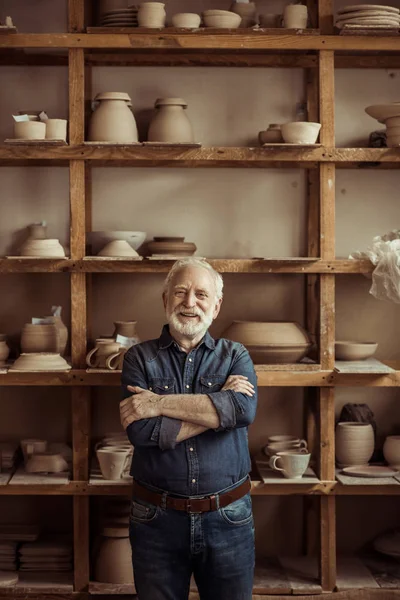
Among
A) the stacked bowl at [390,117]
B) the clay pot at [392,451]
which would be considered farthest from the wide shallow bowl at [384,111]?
the clay pot at [392,451]

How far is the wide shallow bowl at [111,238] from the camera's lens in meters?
3.85

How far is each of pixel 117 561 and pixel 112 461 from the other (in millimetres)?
482

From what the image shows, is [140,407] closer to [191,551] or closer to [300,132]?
[191,551]

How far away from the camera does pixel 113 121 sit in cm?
379

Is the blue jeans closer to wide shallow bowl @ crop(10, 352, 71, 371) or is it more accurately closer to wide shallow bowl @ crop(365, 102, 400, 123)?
wide shallow bowl @ crop(10, 352, 71, 371)

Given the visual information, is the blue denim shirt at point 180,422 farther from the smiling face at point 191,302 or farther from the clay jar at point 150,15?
the clay jar at point 150,15

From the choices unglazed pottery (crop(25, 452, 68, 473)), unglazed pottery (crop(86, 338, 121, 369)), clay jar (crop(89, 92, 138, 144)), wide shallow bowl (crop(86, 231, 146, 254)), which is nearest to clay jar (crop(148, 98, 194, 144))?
clay jar (crop(89, 92, 138, 144))

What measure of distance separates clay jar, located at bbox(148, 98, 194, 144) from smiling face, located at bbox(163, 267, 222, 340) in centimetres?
96

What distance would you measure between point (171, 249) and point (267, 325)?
21.5 inches

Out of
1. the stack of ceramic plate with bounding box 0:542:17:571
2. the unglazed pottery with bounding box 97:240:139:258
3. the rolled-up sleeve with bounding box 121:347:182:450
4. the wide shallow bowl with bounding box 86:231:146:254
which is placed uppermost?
the wide shallow bowl with bounding box 86:231:146:254

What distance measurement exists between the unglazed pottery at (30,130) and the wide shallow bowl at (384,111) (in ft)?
4.74

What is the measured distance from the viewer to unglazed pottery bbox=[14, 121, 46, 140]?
145 inches

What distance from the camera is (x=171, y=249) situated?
381 centimetres

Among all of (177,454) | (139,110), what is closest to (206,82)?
(139,110)
